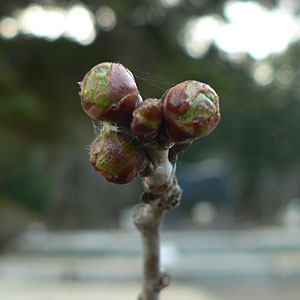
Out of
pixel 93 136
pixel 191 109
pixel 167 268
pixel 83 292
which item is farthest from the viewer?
pixel 93 136

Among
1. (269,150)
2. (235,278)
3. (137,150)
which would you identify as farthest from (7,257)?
(269,150)

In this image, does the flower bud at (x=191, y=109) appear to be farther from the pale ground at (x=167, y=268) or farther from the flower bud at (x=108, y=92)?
the pale ground at (x=167, y=268)

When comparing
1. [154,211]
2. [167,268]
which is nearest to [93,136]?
[167,268]

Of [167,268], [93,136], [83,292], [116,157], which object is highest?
[93,136]

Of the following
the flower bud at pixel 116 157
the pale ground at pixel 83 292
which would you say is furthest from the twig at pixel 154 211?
the pale ground at pixel 83 292

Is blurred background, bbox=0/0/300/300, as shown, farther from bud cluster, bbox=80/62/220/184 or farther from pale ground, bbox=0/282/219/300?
bud cluster, bbox=80/62/220/184

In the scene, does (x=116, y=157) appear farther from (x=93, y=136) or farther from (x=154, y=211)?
(x=93, y=136)

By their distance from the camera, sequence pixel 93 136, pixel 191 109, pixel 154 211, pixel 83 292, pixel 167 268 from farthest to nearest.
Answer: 1. pixel 93 136
2. pixel 167 268
3. pixel 83 292
4. pixel 154 211
5. pixel 191 109
